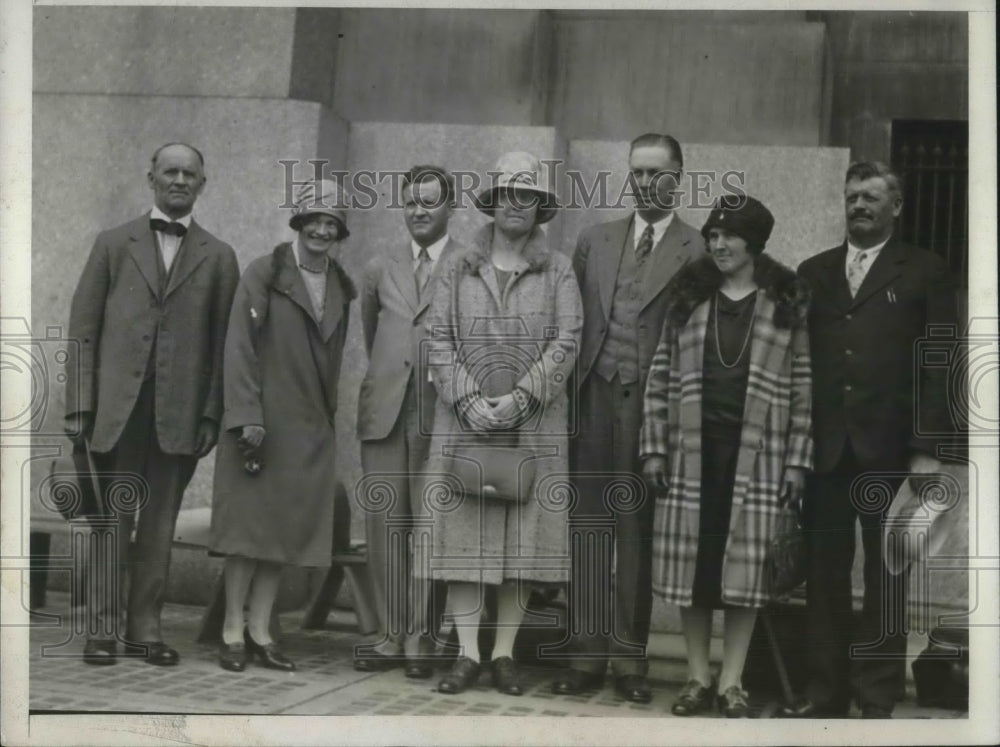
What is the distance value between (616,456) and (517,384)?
585 mm

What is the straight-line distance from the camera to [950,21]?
6762 mm

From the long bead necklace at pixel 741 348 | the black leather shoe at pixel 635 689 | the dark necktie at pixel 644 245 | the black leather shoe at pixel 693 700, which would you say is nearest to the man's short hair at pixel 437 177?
the dark necktie at pixel 644 245

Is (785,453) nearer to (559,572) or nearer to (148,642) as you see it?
(559,572)

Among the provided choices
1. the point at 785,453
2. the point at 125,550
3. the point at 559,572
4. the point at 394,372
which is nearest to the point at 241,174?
the point at 394,372

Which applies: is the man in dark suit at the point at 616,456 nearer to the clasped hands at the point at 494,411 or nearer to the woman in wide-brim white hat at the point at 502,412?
the woman in wide-brim white hat at the point at 502,412

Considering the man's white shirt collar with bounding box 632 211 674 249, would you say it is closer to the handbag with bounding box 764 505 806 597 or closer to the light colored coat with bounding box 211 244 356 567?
Result: the handbag with bounding box 764 505 806 597

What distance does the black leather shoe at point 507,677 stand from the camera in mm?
6363

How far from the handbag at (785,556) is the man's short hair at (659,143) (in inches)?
69.5

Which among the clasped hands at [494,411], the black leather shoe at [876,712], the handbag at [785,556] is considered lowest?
the black leather shoe at [876,712]

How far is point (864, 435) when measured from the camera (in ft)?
21.0

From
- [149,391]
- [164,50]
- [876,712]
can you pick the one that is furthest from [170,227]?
[876,712]

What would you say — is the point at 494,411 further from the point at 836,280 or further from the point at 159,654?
the point at 159,654

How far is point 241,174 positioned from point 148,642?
91.0 inches

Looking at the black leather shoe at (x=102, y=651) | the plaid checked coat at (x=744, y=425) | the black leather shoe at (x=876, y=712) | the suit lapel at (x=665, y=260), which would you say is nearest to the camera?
the plaid checked coat at (x=744, y=425)
